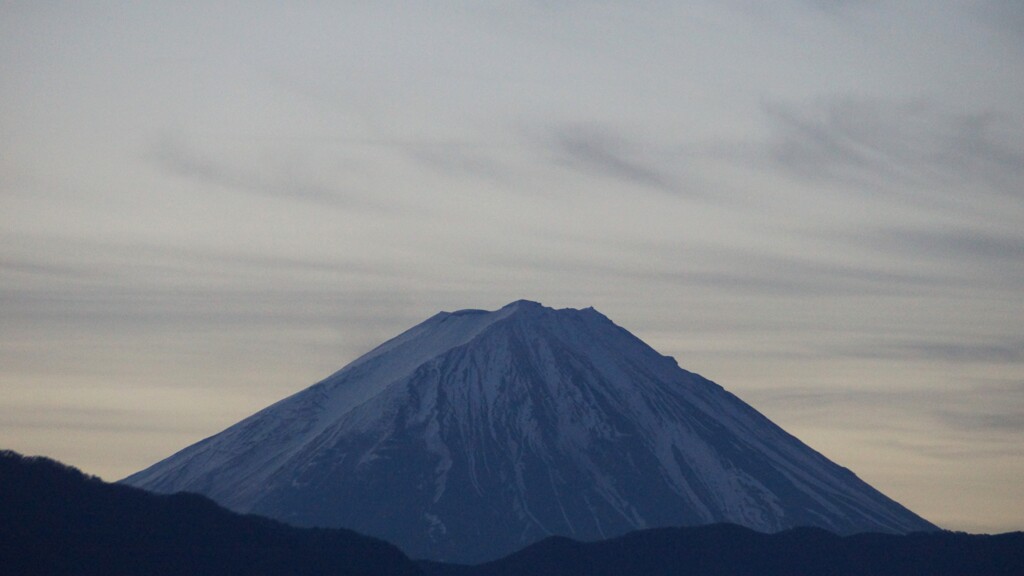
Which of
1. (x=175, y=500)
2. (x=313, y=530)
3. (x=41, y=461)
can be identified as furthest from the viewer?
(x=313, y=530)

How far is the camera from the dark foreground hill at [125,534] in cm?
10600

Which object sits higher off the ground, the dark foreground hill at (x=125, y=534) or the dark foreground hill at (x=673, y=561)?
the dark foreground hill at (x=673, y=561)

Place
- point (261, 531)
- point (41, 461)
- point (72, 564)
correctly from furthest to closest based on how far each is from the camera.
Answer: point (261, 531) < point (41, 461) < point (72, 564)

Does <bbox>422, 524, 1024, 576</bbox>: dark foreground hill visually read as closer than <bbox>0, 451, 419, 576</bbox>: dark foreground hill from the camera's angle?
No

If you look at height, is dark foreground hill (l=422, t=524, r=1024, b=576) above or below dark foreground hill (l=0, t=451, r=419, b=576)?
above

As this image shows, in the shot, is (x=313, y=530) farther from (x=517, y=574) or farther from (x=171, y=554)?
(x=517, y=574)

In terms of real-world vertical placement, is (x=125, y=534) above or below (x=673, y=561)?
below

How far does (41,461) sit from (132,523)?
724 cm

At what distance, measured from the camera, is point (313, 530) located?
5891 inches

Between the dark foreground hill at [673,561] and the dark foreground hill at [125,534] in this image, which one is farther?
the dark foreground hill at [673,561]

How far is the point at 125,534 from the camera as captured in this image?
116 m

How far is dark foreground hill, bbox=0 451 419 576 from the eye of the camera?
106000mm

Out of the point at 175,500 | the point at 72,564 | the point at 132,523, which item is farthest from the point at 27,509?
the point at 175,500

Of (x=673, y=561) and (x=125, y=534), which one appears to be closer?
(x=125, y=534)
